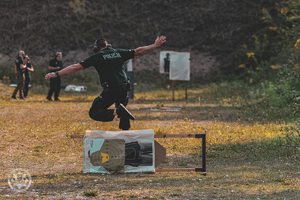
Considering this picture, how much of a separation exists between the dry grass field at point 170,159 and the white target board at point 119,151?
158 mm

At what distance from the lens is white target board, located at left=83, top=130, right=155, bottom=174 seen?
6.59 m

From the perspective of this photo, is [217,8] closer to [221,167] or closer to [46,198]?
[221,167]

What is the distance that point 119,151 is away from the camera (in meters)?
6.59

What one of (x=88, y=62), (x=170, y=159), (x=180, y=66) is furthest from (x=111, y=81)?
(x=180, y=66)

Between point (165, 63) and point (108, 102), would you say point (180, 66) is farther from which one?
point (108, 102)

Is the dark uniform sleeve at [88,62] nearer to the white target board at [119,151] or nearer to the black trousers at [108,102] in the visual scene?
the black trousers at [108,102]

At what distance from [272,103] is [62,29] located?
21.2 meters

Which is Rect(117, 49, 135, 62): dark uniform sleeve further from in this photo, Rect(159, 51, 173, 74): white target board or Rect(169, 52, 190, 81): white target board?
Rect(159, 51, 173, 74): white target board

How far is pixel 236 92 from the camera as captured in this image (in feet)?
65.9

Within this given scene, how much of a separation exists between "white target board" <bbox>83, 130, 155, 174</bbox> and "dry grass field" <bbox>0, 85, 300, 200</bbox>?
158 millimetres

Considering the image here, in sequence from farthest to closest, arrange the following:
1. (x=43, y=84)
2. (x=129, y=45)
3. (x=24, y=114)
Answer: (x=129, y=45), (x=43, y=84), (x=24, y=114)

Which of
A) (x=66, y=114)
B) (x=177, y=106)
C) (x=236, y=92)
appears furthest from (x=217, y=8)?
(x=66, y=114)

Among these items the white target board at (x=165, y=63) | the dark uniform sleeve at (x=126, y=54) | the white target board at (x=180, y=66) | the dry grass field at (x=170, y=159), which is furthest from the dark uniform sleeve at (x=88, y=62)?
the white target board at (x=165, y=63)

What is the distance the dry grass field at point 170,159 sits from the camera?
564 cm
